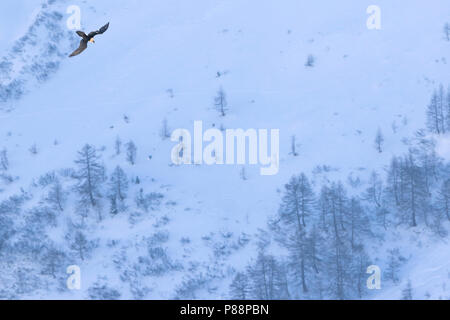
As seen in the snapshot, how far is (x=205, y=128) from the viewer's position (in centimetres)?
7669

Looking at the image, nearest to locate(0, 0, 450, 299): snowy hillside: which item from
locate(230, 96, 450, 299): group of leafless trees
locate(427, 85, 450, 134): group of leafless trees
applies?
locate(230, 96, 450, 299): group of leafless trees

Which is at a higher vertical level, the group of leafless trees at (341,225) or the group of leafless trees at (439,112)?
the group of leafless trees at (439,112)

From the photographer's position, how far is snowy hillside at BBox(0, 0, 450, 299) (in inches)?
2522

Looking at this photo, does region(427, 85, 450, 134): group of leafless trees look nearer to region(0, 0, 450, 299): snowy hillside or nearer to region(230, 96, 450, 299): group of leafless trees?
region(0, 0, 450, 299): snowy hillside

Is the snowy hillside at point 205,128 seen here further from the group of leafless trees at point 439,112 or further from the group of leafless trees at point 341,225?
the group of leafless trees at point 439,112

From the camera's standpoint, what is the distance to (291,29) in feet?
295

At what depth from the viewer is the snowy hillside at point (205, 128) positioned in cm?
6406

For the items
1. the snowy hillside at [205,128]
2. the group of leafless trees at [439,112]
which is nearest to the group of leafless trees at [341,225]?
the snowy hillside at [205,128]

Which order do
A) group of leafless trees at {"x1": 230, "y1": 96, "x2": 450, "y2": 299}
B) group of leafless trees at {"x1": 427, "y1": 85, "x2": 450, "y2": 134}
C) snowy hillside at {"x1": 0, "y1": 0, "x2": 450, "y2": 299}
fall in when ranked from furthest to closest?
1. group of leafless trees at {"x1": 427, "y1": 85, "x2": 450, "y2": 134}
2. snowy hillside at {"x1": 0, "y1": 0, "x2": 450, "y2": 299}
3. group of leafless trees at {"x1": 230, "y1": 96, "x2": 450, "y2": 299}

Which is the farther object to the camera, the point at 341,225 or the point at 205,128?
the point at 205,128

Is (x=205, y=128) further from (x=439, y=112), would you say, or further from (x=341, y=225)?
(x=439, y=112)

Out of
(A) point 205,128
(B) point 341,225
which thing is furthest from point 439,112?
(A) point 205,128
